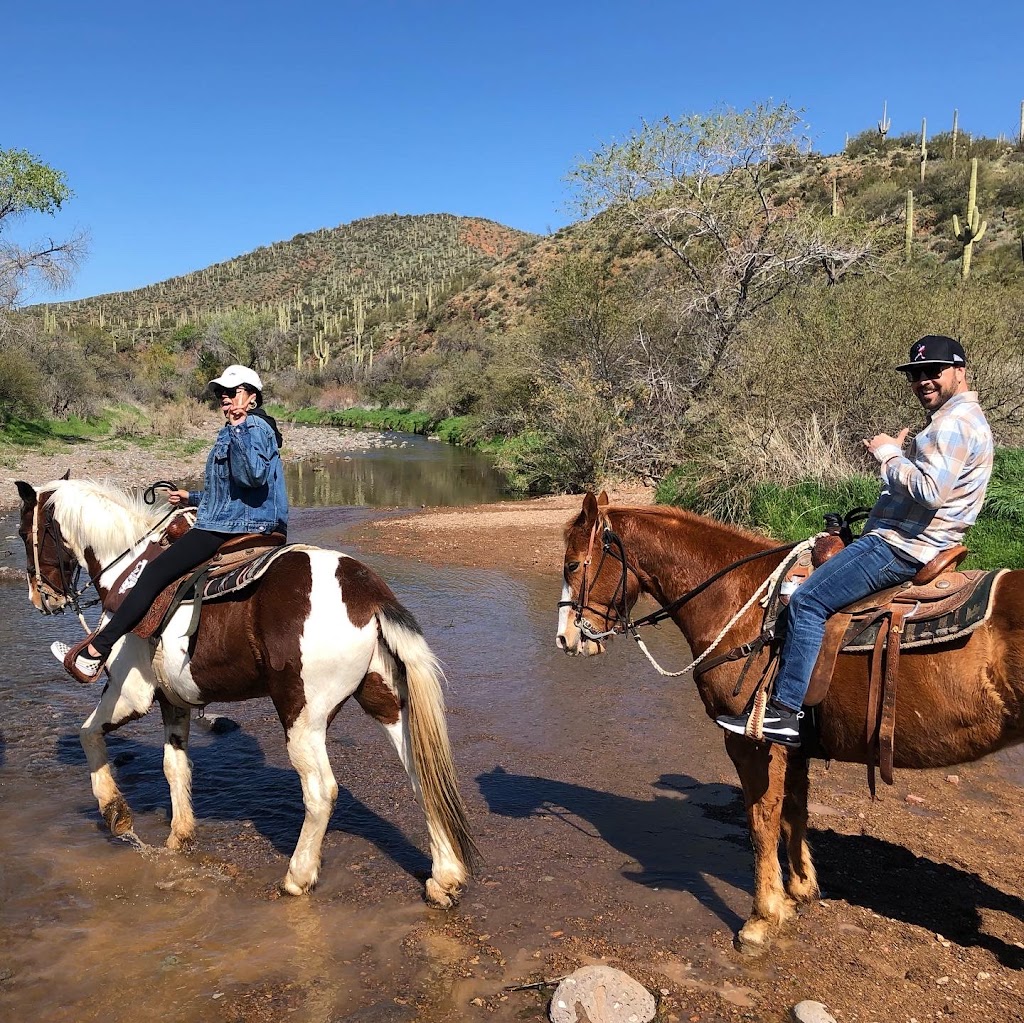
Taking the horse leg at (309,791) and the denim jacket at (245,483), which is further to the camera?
the denim jacket at (245,483)

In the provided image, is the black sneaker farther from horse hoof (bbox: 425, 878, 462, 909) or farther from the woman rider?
the woman rider

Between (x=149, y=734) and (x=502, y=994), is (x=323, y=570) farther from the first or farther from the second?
(x=149, y=734)

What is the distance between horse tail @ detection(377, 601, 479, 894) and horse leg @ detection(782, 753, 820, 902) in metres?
1.85

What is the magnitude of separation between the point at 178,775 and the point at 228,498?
1879 millimetres

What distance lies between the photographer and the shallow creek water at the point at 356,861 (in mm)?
3688

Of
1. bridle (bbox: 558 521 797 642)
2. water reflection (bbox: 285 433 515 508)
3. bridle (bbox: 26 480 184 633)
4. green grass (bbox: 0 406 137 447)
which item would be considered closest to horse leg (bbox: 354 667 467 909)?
bridle (bbox: 558 521 797 642)

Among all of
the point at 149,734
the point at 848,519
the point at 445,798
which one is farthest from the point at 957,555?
the point at 149,734

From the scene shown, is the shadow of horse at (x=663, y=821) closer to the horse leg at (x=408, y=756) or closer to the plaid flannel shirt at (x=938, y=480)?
the horse leg at (x=408, y=756)

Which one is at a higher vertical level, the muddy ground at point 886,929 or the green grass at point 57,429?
the green grass at point 57,429

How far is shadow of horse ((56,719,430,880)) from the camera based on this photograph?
16.8ft

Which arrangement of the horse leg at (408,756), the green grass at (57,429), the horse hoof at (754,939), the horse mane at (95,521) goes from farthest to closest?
the green grass at (57,429)
the horse mane at (95,521)
the horse leg at (408,756)
the horse hoof at (754,939)

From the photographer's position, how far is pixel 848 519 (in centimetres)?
434

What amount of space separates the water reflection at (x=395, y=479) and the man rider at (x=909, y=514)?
62.6 ft

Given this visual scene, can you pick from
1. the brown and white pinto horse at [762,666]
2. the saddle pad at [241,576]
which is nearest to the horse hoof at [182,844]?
the saddle pad at [241,576]
